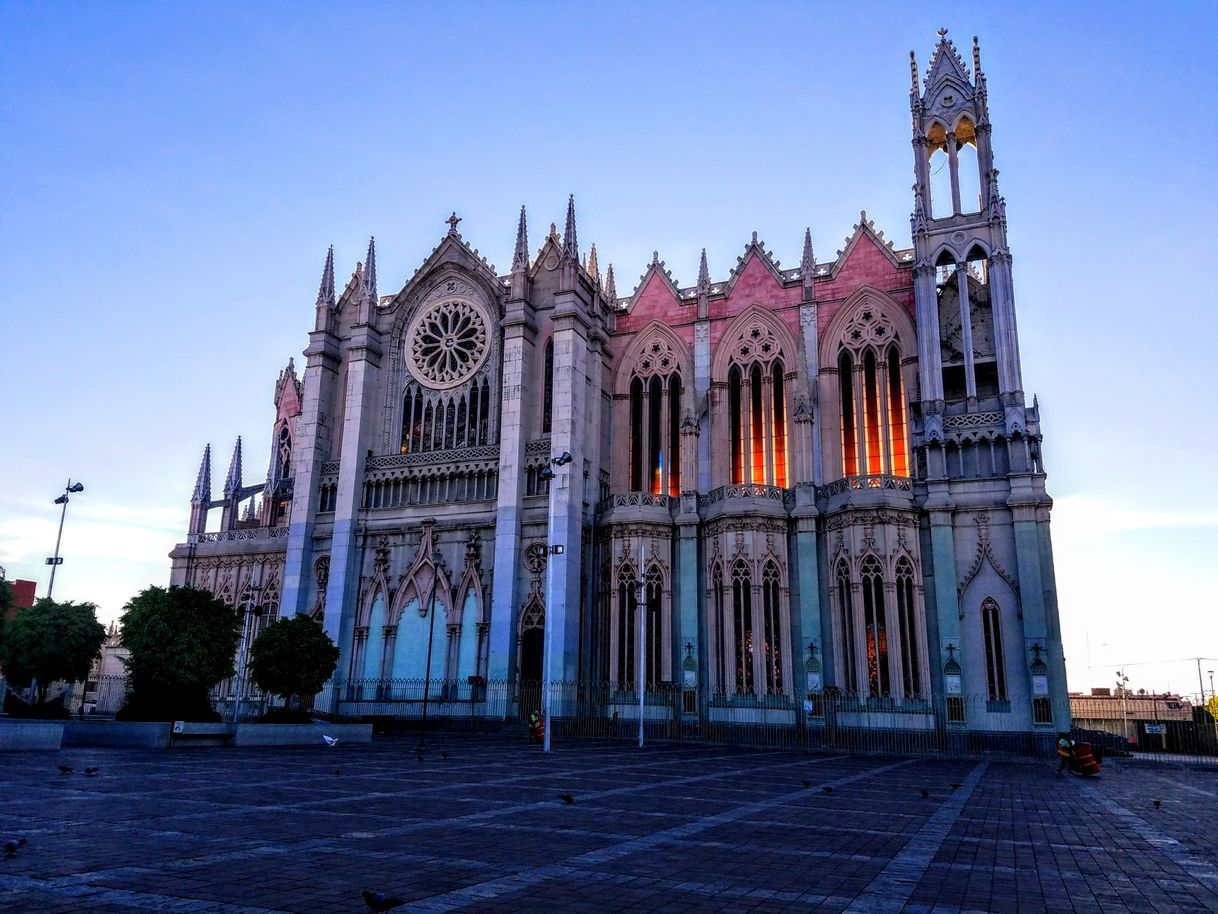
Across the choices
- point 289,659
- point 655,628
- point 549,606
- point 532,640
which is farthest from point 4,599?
point 655,628

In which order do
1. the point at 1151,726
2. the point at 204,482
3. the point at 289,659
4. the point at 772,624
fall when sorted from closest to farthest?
the point at 289,659 → the point at 772,624 → the point at 1151,726 → the point at 204,482

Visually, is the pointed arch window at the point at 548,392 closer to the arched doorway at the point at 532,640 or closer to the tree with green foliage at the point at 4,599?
the arched doorway at the point at 532,640

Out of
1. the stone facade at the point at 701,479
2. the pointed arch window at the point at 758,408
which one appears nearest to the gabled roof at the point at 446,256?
the stone facade at the point at 701,479

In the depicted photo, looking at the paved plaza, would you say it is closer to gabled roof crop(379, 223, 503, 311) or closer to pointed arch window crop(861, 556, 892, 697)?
pointed arch window crop(861, 556, 892, 697)

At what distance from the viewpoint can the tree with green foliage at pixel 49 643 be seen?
3997 cm

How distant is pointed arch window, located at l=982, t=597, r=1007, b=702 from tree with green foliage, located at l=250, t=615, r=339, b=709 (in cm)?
2580

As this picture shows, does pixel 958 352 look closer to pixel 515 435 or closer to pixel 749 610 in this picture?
pixel 749 610

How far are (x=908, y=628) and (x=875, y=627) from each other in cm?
129

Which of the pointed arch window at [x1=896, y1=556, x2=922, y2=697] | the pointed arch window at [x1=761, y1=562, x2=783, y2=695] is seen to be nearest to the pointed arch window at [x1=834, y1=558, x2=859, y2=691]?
the pointed arch window at [x1=896, y1=556, x2=922, y2=697]

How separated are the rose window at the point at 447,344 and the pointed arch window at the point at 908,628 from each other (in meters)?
23.7

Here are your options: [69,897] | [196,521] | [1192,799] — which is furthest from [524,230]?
[69,897]

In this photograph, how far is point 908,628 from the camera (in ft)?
120

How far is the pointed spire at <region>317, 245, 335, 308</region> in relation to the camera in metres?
50.8

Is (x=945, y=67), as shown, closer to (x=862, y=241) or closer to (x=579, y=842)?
(x=862, y=241)
